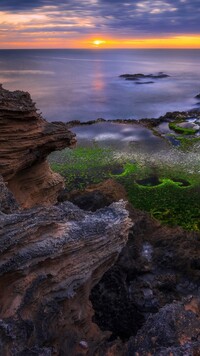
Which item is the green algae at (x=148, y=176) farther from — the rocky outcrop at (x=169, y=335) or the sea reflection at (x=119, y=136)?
the rocky outcrop at (x=169, y=335)

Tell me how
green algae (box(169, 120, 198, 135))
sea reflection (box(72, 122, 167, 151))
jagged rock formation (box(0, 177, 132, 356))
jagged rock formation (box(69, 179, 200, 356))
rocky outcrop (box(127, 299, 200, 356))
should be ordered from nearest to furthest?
1. rocky outcrop (box(127, 299, 200, 356))
2. jagged rock formation (box(0, 177, 132, 356))
3. jagged rock formation (box(69, 179, 200, 356))
4. sea reflection (box(72, 122, 167, 151))
5. green algae (box(169, 120, 198, 135))

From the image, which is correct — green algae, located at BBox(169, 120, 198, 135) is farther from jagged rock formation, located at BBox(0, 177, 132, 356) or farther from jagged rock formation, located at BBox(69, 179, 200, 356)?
jagged rock formation, located at BBox(0, 177, 132, 356)

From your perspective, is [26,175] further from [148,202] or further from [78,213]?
[148,202]

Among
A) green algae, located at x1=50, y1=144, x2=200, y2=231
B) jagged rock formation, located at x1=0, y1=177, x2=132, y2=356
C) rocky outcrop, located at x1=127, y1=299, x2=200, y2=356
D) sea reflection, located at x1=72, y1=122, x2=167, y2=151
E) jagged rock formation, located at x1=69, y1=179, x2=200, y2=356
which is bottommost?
sea reflection, located at x1=72, y1=122, x2=167, y2=151

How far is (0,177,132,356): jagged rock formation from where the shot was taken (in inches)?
298

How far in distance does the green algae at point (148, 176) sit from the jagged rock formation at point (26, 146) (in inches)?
344

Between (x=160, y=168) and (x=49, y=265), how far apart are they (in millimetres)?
22483

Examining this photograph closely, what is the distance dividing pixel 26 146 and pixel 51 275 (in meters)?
7.43

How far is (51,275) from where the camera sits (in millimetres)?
8703

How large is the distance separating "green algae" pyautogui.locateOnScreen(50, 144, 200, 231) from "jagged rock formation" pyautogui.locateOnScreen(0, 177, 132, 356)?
12.5m

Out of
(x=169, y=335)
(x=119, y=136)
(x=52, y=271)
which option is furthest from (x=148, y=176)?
(x=169, y=335)

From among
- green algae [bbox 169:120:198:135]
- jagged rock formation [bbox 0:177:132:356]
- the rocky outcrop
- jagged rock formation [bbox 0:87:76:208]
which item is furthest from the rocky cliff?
green algae [bbox 169:120:198:135]

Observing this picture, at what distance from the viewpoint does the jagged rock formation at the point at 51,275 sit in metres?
7.56

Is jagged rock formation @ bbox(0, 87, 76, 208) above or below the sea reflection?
above
